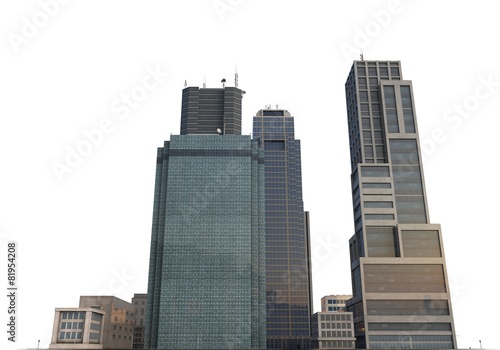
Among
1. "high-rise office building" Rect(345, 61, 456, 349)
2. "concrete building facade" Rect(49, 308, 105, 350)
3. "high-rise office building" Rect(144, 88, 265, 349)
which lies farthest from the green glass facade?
"high-rise office building" Rect(345, 61, 456, 349)

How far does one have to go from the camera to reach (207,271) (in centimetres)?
18750

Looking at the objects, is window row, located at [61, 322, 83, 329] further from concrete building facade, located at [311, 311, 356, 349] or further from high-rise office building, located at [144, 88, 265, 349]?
concrete building facade, located at [311, 311, 356, 349]

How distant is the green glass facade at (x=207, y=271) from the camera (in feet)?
584

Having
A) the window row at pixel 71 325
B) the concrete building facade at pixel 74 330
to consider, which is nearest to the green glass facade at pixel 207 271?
the concrete building facade at pixel 74 330

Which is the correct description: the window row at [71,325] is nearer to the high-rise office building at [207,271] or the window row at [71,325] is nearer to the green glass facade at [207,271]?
the green glass facade at [207,271]

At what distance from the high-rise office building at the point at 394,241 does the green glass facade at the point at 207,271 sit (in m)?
40.3

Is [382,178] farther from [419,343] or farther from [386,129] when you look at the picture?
[419,343]

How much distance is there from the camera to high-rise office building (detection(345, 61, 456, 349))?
16012 centimetres

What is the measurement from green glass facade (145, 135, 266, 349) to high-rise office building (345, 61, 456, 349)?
4028cm

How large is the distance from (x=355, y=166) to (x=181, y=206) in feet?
247

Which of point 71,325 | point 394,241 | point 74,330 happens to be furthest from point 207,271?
point 394,241

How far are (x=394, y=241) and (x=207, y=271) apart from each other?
73.3 m

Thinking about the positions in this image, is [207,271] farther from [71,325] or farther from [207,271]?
[71,325]

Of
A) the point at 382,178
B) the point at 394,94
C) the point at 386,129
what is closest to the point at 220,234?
the point at 382,178
